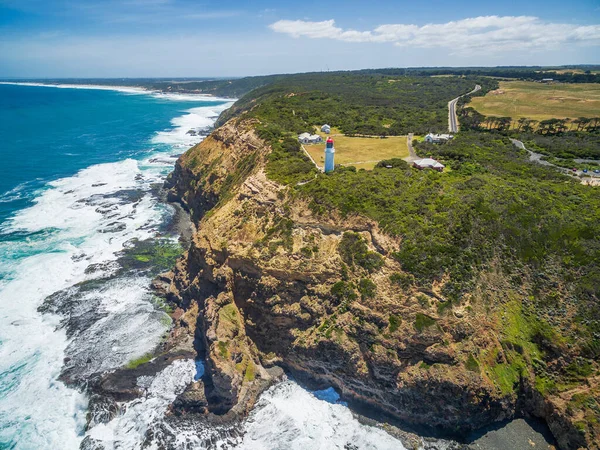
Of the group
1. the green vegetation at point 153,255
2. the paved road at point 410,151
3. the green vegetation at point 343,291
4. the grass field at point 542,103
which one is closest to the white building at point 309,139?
the paved road at point 410,151

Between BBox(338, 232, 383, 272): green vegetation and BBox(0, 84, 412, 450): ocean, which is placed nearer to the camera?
BBox(0, 84, 412, 450): ocean

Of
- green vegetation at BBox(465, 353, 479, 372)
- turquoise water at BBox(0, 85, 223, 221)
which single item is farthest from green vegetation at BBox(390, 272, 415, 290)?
turquoise water at BBox(0, 85, 223, 221)

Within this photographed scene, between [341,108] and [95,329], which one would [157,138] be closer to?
[341,108]

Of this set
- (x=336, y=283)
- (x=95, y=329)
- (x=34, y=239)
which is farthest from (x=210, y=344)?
(x=34, y=239)

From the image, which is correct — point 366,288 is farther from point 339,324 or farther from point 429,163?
point 429,163

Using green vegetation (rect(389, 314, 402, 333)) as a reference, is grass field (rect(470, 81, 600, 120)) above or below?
above

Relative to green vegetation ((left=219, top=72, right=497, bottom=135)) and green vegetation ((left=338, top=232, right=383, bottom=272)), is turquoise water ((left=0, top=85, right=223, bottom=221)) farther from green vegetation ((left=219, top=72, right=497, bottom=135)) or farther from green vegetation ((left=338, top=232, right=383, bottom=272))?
green vegetation ((left=338, top=232, right=383, bottom=272))

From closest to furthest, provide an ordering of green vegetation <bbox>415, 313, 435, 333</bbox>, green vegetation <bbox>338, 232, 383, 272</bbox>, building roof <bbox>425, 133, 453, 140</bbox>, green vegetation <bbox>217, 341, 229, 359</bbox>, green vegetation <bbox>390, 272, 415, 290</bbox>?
green vegetation <bbox>415, 313, 435, 333</bbox> < green vegetation <bbox>390, 272, 415, 290</bbox> < green vegetation <bbox>217, 341, 229, 359</bbox> < green vegetation <bbox>338, 232, 383, 272</bbox> < building roof <bbox>425, 133, 453, 140</bbox>
